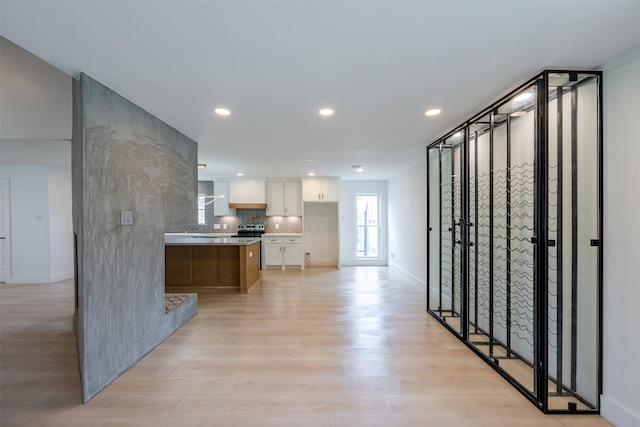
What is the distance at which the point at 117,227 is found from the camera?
7.52 ft

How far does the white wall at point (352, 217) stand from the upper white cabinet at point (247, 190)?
2.14 meters

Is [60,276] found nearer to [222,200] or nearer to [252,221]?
[222,200]

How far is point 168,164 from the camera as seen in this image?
Answer: 10.0 feet

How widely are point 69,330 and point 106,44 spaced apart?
3.28 metres

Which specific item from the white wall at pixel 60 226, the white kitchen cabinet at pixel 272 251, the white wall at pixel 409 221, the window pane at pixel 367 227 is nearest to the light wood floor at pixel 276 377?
the white wall at pixel 409 221

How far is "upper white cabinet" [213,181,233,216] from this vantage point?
7121 mm

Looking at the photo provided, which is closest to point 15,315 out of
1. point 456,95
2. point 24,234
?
point 24,234

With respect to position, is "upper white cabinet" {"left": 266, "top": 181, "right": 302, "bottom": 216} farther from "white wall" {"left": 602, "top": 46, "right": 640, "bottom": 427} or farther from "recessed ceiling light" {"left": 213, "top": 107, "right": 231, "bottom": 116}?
"white wall" {"left": 602, "top": 46, "right": 640, "bottom": 427}

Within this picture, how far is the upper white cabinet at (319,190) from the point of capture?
275 inches

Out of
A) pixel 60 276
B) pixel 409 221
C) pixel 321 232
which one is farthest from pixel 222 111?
pixel 60 276

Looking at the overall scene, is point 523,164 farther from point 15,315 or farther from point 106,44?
point 15,315

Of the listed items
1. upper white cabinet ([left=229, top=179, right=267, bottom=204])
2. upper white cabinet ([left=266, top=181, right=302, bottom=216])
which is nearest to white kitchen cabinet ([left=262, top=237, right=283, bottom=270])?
upper white cabinet ([left=266, top=181, right=302, bottom=216])

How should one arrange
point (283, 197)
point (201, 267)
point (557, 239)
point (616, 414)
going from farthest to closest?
point (283, 197)
point (201, 267)
point (557, 239)
point (616, 414)

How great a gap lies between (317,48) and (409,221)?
463cm
